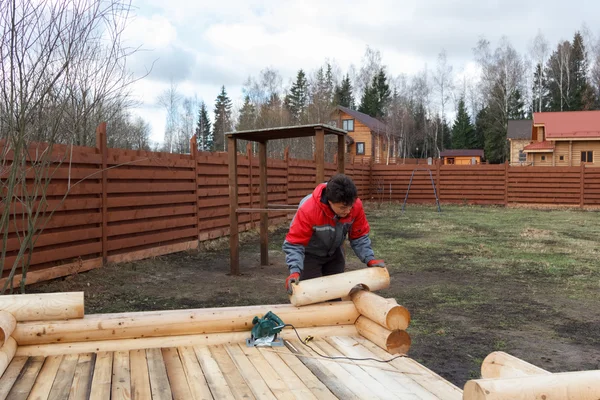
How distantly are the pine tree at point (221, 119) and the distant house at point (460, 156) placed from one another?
2309 cm

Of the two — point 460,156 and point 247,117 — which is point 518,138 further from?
point 247,117

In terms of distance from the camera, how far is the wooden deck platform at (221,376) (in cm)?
288

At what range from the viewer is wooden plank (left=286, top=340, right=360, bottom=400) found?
2.93 metres

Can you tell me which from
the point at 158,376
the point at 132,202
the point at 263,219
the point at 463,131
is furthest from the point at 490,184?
the point at 463,131

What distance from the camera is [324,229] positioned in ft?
13.3

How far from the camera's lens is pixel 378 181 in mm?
24281

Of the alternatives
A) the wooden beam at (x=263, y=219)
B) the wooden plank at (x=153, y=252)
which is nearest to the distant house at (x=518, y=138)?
the wooden plank at (x=153, y=252)

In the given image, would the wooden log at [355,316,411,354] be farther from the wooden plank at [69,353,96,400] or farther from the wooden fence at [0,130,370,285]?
the wooden fence at [0,130,370,285]

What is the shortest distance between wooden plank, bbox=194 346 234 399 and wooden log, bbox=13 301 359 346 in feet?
0.69

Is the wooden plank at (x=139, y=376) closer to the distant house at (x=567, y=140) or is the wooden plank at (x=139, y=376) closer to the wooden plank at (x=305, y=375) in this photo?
the wooden plank at (x=305, y=375)

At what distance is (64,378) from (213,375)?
2.86 feet

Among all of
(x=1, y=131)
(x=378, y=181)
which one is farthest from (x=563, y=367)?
(x=378, y=181)

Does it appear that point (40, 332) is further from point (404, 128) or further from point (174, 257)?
point (404, 128)

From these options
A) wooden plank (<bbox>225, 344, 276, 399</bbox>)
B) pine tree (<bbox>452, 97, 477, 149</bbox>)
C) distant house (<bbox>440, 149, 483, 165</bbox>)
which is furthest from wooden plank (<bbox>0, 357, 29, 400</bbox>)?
pine tree (<bbox>452, 97, 477, 149</bbox>)
